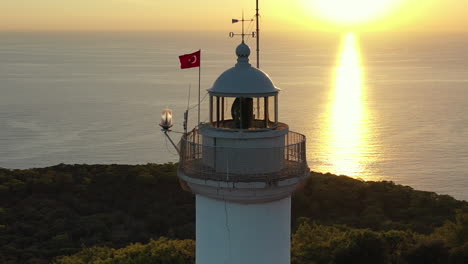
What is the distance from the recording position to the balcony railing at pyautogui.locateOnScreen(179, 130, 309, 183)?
862cm

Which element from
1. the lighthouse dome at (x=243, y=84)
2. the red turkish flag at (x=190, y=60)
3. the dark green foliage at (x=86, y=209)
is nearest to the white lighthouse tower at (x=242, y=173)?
the lighthouse dome at (x=243, y=84)

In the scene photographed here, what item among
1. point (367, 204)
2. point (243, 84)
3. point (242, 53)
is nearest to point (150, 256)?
point (242, 53)

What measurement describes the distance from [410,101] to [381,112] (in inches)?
491

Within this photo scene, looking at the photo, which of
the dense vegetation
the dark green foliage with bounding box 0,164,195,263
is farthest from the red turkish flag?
the dark green foliage with bounding box 0,164,195,263

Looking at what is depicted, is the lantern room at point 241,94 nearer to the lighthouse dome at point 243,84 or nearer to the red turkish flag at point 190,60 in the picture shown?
the lighthouse dome at point 243,84

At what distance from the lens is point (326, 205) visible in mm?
34938

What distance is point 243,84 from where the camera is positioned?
28.7ft

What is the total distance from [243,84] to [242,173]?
125 centimetres

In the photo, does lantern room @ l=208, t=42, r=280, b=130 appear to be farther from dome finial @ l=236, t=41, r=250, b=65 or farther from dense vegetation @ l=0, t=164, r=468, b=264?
dense vegetation @ l=0, t=164, r=468, b=264

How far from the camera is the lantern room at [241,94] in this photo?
8697 mm

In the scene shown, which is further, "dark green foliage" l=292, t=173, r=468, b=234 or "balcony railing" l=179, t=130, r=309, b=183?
"dark green foliage" l=292, t=173, r=468, b=234

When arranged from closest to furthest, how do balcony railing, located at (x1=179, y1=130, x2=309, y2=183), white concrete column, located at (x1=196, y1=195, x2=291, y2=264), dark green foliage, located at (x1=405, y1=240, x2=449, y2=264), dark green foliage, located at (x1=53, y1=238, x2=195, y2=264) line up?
balcony railing, located at (x1=179, y1=130, x2=309, y2=183) → white concrete column, located at (x1=196, y1=195, x2=291, y2=264) → dark green foliage, located at (x1=405, y1=240, x2=449, y2=264) → dark green foliage, located at (x1=53, y1=238, x2=195, y2=264)

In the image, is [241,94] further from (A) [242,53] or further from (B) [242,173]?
(B) [242,173]

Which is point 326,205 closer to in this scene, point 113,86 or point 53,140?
point 53,140
